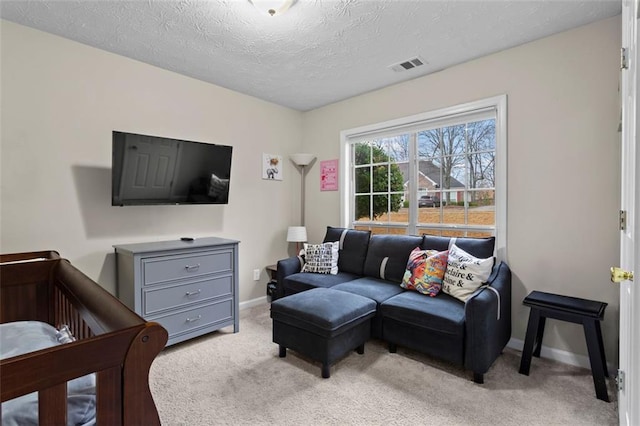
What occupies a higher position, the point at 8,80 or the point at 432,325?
the point at 8,80

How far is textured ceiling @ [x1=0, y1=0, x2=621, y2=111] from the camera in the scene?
206cm

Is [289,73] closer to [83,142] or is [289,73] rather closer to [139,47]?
[139,47]

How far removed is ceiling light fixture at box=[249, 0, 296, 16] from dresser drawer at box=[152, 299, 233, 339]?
2.30 metres

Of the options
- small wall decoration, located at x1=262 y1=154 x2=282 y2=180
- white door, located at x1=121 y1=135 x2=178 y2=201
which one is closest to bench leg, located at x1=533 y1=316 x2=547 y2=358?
small wall decoration, located at x1=262 y1=154 x2=282 y2=180

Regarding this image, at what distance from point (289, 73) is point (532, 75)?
206 cm

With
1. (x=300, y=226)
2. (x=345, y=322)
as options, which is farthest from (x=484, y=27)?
(x=300, y=226)

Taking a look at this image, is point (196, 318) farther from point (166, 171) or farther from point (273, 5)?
point (273, 5)

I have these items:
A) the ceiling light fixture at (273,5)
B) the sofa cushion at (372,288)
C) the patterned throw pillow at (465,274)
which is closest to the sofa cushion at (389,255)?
the sofa cushion at (372,288)

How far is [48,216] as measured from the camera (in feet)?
7.86

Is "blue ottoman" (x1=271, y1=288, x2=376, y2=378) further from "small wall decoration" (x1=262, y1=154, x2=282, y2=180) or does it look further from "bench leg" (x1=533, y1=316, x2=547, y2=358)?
"small wall decoration" (x1=262, y1=154, x2=282, y2=180)

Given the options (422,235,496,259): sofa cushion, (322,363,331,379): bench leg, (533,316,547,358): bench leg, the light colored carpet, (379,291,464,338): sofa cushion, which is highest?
(422,235,496,259): sofa cushion

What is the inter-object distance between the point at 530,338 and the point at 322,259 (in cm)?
186

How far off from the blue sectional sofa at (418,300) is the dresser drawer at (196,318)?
0.60 m

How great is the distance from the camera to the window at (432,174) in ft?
9.25
